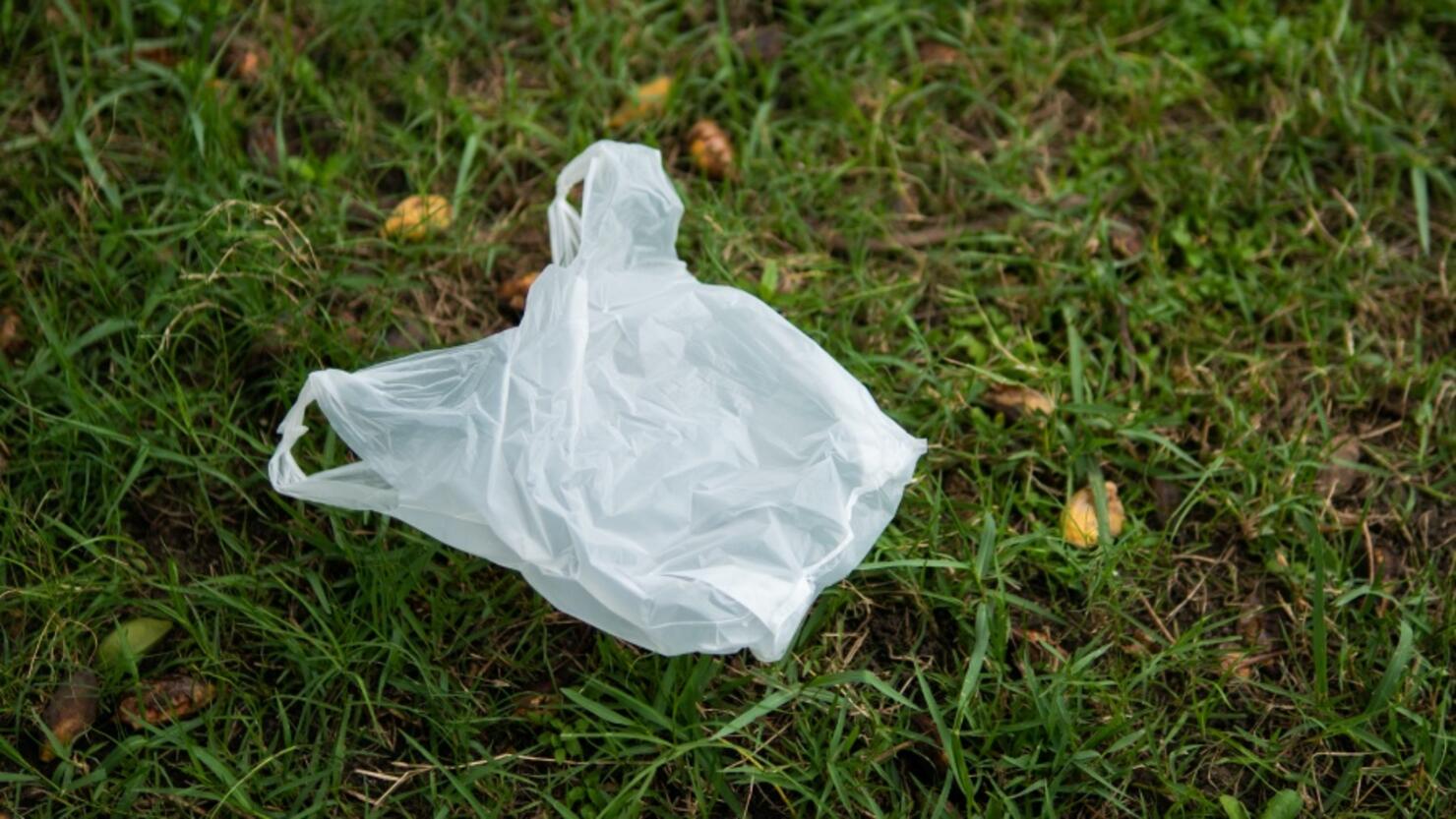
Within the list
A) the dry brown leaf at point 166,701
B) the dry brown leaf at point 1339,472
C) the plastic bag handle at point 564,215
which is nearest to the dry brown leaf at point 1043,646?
the dry brown leaf at point 1339,472

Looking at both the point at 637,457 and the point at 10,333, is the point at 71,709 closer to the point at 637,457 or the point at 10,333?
the point at 10,333

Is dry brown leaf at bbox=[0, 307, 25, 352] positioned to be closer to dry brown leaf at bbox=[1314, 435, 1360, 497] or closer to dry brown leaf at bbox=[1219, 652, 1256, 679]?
dry brown leaf at bbox=[1219, 652, 1256, 679]

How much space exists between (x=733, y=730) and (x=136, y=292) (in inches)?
51.9

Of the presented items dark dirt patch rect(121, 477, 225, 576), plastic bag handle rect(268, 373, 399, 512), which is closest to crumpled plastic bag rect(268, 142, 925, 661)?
plastic bag handle rect(268, 373, 399, 512)

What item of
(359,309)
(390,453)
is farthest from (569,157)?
(390,453)

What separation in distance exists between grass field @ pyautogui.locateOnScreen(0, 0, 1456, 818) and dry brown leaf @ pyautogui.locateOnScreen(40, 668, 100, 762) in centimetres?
2

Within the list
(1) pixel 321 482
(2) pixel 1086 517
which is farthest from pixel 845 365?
(1) pixel 321 482

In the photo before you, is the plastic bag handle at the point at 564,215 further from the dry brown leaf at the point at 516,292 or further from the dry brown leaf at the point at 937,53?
the dry brown leaf at the point at 937,53

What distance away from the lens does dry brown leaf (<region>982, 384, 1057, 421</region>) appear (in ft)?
7.44

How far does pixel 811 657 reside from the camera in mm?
1994

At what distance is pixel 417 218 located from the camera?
2.40 m

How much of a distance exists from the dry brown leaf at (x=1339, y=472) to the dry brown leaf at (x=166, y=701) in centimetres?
188

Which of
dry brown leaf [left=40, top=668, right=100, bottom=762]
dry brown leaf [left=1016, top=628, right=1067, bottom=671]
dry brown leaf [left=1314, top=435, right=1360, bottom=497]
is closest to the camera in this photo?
dry brown leaf [left=40, top=668, right=100, bottom=762]

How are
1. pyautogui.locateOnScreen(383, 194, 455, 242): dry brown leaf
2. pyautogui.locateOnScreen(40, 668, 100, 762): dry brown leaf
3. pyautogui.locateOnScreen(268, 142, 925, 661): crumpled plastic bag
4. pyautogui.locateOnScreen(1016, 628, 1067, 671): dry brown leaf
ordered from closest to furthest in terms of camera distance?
pyautogui.locateOnScreen(268, 142, 925, 661): crumpled plastic bag → pyautogui.locateOnScreen(40, 668, 100, 762): dry brown leaf → pyautogui.locateOnScreen(1016, 628, 1067, 671): dry brown leaf → pyautogui.locateOnScreen(383, 194, 455, 242): dry brown leaf
